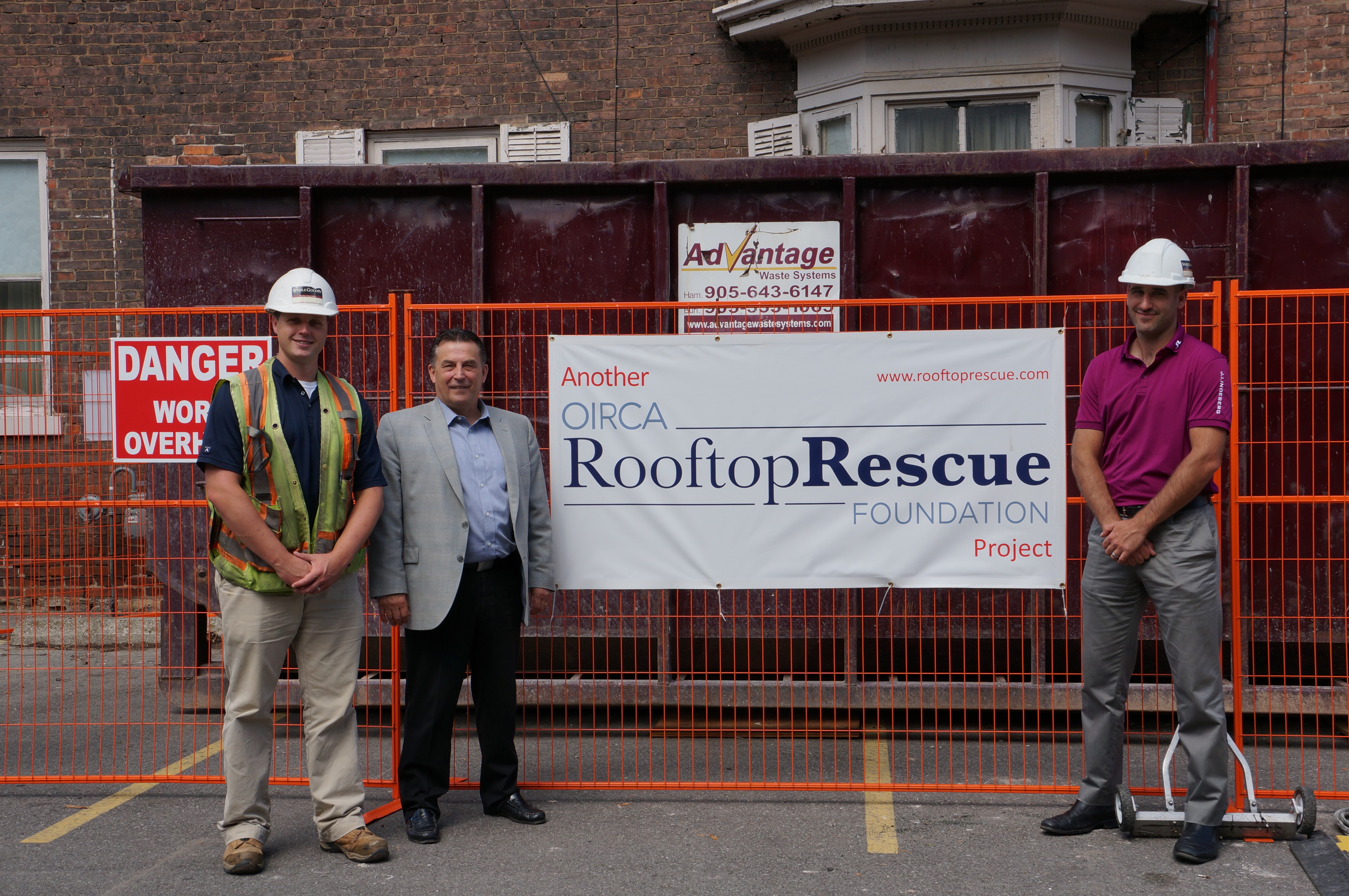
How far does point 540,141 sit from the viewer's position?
10.0 metres

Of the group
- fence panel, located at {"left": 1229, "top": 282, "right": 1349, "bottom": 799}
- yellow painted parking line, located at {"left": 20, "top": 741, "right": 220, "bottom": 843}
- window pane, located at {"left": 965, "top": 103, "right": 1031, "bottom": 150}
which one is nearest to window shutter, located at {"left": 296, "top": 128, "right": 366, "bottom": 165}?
window pane, located at {"left": 965, "top": 103, "right": 1031, "bottom": 150}

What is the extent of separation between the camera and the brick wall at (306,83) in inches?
393

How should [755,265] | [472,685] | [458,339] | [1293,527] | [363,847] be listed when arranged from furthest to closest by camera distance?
[755,265]
[1293,527]
[472,685]
[458,339]
[363,847]

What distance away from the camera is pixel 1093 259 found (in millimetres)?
6059

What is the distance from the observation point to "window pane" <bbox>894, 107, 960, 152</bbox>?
9648 mm

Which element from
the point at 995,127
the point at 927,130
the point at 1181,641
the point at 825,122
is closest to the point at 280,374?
the point at 1181,641

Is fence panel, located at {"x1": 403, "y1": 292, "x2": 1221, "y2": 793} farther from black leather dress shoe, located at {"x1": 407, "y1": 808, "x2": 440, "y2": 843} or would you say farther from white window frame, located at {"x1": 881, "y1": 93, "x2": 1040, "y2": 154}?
white window frame, located at {"x1": 881, "y1": 93, "x2": 1040, "y2": 154}

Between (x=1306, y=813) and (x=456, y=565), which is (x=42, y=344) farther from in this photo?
(x=1306, y=813)

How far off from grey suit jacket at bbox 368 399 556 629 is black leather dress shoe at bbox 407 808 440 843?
756mm

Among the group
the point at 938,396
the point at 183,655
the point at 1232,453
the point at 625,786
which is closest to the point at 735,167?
the point at 938,396

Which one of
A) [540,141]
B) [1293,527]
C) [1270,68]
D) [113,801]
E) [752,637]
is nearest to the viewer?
[113,801]

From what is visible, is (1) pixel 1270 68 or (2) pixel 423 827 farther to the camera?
(1) pixel 1270 68

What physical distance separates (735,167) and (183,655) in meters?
4.09

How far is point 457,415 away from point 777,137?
597 centimetres
